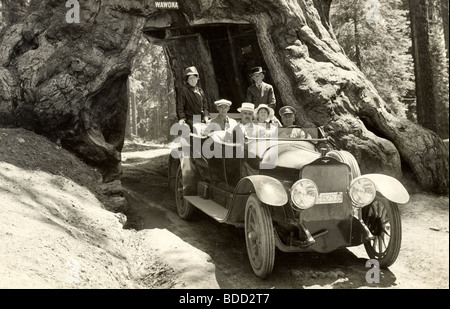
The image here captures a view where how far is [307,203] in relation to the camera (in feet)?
15.5

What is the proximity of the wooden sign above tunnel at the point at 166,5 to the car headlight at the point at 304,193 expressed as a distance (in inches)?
276

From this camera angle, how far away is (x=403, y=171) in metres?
9.38

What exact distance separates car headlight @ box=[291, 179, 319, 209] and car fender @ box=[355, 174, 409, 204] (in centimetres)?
67

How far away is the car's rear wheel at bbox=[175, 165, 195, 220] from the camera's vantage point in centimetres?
764

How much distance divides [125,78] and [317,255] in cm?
626

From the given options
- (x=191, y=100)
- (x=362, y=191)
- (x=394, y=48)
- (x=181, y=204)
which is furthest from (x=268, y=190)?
(x=394, y=48)

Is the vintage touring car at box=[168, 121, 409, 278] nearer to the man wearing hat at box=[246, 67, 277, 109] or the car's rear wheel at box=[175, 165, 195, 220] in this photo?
the car's rear wheel at box=[175, 165, 195, 220]

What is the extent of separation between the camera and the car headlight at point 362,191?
4.89 meters

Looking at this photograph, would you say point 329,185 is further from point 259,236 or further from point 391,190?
point 259,236

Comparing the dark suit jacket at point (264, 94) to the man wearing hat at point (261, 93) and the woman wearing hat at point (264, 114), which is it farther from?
the woman wearing hat at point (264, 114)

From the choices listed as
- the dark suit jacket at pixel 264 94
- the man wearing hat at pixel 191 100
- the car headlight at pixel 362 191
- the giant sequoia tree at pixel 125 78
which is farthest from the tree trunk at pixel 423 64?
the car headlight at pixel 362 191

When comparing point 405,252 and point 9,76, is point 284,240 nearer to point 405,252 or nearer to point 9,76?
point 405,252

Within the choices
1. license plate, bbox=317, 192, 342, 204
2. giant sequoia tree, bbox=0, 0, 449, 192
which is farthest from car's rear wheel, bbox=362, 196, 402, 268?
giant sequoia tree, bbox=0, 0, 449, 192
